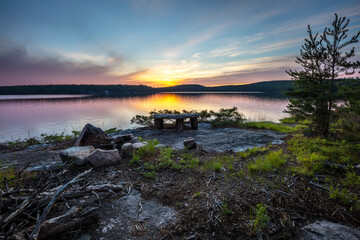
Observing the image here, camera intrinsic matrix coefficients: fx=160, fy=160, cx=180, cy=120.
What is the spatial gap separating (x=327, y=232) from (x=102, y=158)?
495 cm

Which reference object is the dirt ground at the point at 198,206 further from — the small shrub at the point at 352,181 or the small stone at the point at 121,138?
the small stone at the point at 121,138

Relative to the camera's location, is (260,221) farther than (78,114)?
No

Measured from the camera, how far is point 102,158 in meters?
4.68

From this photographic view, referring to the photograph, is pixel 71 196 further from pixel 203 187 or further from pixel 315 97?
pixel 315 97

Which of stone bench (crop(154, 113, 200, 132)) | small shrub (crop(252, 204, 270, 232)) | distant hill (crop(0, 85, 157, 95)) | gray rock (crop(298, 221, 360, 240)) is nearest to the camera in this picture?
gray rock (crop(298, 221, 360, 240))

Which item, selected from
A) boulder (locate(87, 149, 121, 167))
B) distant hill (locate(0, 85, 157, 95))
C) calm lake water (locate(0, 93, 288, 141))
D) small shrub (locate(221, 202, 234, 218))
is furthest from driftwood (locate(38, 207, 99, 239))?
distant hill (locate(0, 85, 157, 95))

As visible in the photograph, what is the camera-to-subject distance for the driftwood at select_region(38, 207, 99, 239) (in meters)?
2.09

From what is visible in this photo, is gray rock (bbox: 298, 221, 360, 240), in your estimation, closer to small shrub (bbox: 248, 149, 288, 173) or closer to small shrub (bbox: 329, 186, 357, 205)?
small shrub (bbox: 329, 186, 357, 205)

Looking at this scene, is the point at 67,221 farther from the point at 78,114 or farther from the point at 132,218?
the point at 78,114

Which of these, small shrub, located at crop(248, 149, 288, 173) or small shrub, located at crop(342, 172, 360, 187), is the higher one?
small shrub, located at crop(342, 172, 360, 187)

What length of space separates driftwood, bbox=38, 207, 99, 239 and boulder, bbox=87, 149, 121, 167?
226 cm

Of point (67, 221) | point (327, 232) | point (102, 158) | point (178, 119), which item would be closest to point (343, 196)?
point (327, 232)

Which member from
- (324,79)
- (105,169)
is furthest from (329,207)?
(324,79)

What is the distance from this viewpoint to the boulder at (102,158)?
179 inches
